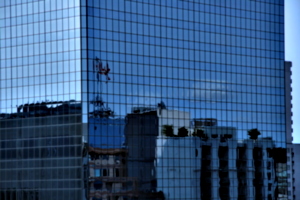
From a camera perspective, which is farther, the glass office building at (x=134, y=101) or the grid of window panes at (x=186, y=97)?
the grid of window panes at (x=186, y=97)

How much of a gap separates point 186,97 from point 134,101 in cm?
899

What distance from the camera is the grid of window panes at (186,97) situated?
78.0 meters

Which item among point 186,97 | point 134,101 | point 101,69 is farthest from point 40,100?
point 186,97

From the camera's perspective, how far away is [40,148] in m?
79.6

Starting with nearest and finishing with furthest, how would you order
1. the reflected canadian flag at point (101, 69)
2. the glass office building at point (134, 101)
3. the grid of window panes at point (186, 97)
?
the glass office building at point (134, 101) < the reflected canadian flag at point (101, 69) < the grid of window panes at point (186, 97)

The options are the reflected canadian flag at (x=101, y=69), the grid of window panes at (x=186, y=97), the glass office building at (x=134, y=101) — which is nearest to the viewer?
the glass office building at (x=134, y=101)

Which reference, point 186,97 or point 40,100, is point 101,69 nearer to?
point 40,100

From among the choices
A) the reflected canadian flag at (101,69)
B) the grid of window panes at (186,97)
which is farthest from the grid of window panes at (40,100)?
the grid of window panes at (186,97)

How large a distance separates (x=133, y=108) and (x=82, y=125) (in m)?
7.32

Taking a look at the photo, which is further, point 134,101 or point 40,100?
point 134,101

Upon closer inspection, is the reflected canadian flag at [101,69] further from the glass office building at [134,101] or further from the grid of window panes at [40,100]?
the grid of window panes at [40,100]

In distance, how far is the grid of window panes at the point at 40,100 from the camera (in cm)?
Answer: 7725

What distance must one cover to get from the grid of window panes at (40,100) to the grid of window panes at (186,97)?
2.35 m

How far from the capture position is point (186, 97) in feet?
282
